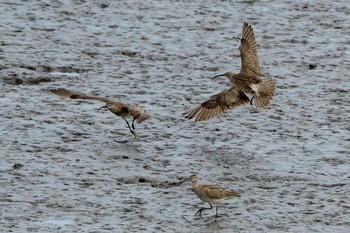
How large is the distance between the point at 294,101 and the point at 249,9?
4113mm

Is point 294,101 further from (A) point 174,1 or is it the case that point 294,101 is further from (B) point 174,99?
(A) point 174,1

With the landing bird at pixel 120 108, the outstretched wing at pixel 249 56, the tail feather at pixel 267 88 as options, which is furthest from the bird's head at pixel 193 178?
the outstretched wing at pixel 249 56

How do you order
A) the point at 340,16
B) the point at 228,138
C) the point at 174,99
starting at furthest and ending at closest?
1. the point at 340,16
2. the point at 174,99
3. the point at 228,138

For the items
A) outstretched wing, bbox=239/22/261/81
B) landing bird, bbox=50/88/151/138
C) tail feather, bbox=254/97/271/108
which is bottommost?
landing bird, bbox=50/88/151/138

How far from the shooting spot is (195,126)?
42.4 ft

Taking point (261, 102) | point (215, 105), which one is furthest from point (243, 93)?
point (215, 105)

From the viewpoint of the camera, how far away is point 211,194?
998 centimetres

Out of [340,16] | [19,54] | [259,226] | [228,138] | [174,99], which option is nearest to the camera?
[259,226]

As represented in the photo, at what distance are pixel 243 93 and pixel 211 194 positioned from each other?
→ 2.98 m

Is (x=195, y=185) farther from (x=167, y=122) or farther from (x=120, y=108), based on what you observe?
(x=167, y=122)

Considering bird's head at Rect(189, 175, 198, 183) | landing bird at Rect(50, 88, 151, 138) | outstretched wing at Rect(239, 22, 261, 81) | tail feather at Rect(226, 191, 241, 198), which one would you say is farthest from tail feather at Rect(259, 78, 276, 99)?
tail feather at Rect(226, 191, 241, 198)

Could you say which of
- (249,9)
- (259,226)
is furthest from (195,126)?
(249,9)

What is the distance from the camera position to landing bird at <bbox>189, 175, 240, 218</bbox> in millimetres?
9984

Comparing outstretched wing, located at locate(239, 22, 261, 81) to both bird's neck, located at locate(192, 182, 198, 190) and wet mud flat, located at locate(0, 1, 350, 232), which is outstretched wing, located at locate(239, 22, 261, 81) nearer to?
wet mud flat, located at locate(0, 1, 350, 232)
